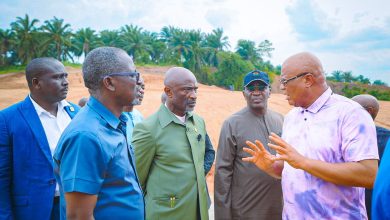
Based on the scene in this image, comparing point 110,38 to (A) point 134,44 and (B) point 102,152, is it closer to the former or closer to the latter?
(A) point 134,44

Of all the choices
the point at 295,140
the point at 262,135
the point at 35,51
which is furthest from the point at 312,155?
the point at 35,51

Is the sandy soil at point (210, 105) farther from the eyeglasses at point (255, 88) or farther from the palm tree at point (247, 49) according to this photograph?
the palm tree at point (247, 49)

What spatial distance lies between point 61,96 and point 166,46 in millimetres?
59032

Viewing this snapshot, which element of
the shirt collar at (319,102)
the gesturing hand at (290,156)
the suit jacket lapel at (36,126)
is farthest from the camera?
the suit jacket lapel at (36,126)

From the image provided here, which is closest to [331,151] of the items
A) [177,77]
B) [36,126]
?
[177,77]

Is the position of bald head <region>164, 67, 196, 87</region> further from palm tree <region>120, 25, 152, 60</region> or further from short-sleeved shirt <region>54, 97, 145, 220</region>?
palm tree <region>120, 25, 152, 60</region>

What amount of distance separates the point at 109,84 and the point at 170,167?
1.33m

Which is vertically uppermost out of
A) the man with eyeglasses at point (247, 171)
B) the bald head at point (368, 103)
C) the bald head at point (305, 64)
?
the bald head at point (305, 64)

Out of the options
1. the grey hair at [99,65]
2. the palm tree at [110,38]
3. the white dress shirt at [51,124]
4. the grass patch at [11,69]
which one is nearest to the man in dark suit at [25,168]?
the white dress shirt at [51,124]

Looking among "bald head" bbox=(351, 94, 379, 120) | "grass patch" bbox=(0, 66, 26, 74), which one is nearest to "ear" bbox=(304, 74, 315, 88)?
"bald head" bbox=(351, 94, 379, 120)

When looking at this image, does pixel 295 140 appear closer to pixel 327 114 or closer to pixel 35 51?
pixel 327 114

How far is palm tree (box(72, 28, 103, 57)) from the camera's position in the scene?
54000mm

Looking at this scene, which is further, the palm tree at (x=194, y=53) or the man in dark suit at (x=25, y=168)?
the palm tree at (x=194, y=53)

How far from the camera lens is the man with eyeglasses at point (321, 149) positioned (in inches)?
83.5
